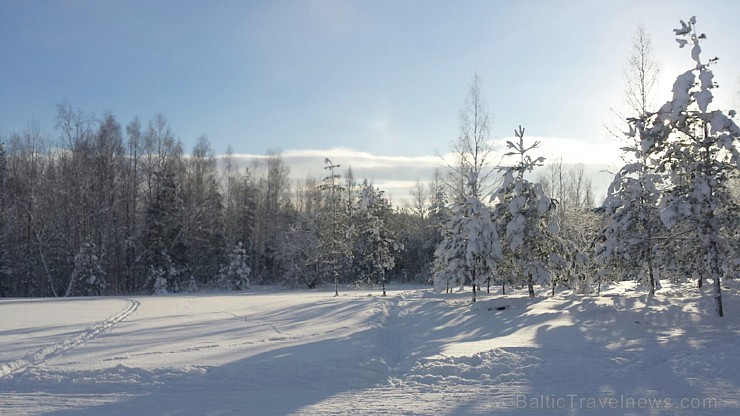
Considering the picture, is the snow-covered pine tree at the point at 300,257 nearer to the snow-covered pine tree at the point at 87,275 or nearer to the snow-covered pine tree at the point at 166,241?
the snow-covered pine tree at the point at 166,241

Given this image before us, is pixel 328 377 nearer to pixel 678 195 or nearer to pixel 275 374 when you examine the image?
pixel 275 374

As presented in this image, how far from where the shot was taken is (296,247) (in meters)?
48.6

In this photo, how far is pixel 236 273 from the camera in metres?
48.2

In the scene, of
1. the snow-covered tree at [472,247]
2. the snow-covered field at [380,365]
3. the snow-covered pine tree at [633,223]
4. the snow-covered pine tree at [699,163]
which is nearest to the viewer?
the snow-covered field at [380,365]

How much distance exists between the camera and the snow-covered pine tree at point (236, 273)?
158 feet

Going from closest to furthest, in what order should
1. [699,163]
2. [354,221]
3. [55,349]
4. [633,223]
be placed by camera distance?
[55,349], [699,163], [633,223], [354,221]

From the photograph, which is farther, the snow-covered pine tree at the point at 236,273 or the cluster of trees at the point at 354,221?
the snow-covered pine tree at the point at 236,273

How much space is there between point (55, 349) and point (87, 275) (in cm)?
3278

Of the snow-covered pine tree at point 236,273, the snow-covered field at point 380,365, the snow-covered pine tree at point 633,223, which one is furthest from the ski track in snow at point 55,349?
the snow-covered pine tree at point 236,273

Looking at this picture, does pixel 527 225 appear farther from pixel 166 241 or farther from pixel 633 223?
pixel 166 241

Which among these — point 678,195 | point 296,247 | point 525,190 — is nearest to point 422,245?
point 296,247

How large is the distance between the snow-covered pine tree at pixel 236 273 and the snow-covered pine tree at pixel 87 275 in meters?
10.8

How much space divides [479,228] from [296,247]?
3020 centimetres

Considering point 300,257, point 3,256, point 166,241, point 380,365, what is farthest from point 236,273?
point 380,365
